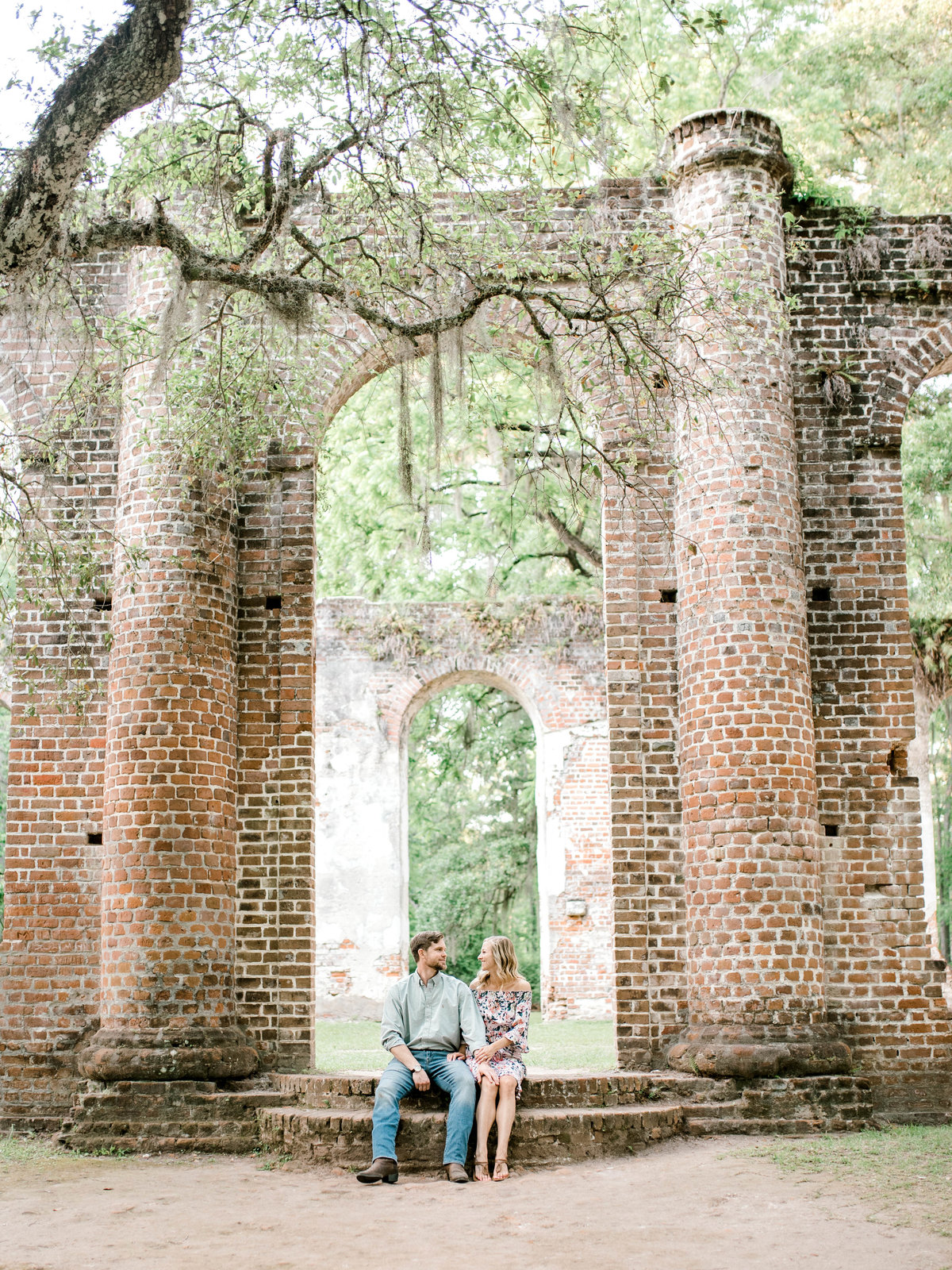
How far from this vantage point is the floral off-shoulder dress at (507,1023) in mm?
6977

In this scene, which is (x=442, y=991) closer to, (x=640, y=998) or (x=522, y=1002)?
(x=522, y=1002)

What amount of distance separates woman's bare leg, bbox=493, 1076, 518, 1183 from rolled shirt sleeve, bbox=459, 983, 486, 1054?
0.78 ft

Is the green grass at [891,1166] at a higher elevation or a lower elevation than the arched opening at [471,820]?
lower

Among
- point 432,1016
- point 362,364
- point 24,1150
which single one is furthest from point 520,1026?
point 362,364

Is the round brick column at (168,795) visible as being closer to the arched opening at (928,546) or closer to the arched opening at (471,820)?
the arched opening at (928,546)

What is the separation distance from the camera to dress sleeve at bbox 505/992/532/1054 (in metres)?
7.04

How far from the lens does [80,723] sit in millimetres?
9039

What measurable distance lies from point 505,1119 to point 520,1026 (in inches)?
20.9

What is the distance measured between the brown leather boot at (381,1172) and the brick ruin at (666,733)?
1.84m

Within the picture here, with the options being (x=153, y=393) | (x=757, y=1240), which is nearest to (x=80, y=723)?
(x=153, y=393)

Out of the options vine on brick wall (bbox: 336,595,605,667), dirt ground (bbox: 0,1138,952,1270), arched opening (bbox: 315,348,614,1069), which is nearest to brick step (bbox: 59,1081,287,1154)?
dirt ground (bbox: 0,1138,952,1270)

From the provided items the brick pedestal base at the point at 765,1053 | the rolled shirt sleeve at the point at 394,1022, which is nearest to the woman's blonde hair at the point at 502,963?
the rolled shirt sleeve at the point at 394,1022

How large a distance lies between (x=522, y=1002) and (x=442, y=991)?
0.46 metres

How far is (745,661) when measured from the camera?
27.8 ft
